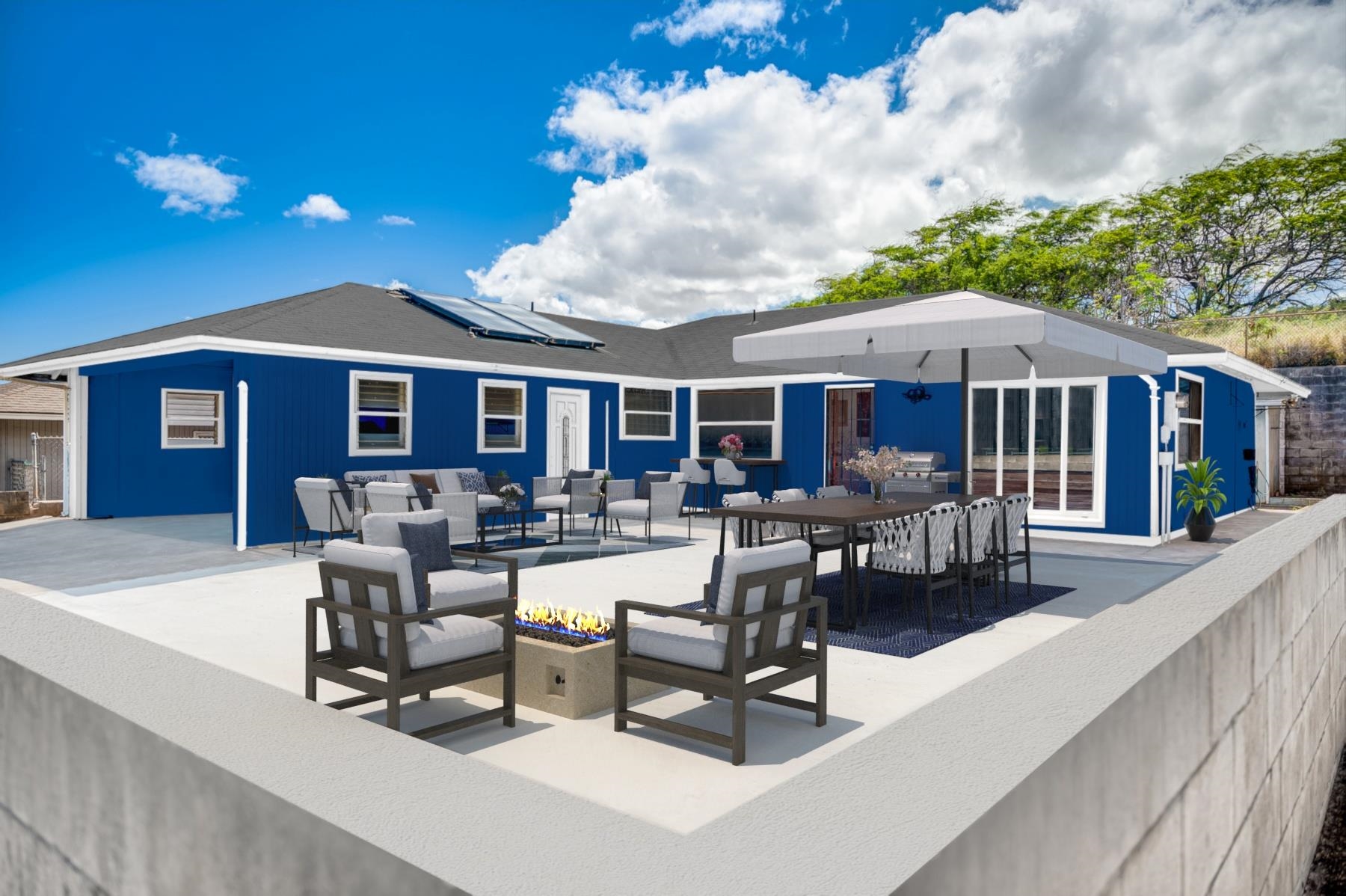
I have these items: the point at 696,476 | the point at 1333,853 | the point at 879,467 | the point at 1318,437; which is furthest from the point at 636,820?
the point at 1318,437

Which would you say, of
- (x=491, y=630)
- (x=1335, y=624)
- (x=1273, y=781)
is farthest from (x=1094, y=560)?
(x=491, y=630)

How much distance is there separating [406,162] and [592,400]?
16.1 meters

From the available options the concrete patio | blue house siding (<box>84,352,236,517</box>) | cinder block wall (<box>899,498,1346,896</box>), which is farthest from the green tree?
cinder block wall (<box>899,498,1346,896</box>)

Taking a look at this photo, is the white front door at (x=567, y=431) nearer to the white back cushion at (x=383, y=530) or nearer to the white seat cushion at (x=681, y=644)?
the white back cushion at (x=383, y=530)

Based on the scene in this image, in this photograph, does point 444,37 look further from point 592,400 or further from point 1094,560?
point 1094,560

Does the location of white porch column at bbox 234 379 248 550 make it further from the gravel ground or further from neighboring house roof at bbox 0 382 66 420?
neighboring house roof at bbox 0 382 66 420

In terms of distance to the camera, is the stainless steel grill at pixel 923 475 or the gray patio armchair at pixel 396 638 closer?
the gray patio armchair at pixel 396 638

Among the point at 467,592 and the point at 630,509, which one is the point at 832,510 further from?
the point at 630,509

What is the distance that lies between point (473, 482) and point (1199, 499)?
10.2 meters

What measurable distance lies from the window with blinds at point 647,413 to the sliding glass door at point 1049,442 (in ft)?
19.3

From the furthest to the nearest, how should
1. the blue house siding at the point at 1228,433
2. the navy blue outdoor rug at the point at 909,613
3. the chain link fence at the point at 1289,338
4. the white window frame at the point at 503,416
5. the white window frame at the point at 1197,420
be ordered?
the chain link fence at the point at 1289,338 → the white window frame at the point at 503,416 → the blue house siding at the point at 1228,433 → the white window frame at the point at 1197,420 → the navy blue outdoor rug at the point at 909,613

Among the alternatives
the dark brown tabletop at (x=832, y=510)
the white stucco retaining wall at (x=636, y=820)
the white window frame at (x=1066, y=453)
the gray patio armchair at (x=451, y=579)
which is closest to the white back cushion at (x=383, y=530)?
the gray patio armchair at (x=451, y=579)

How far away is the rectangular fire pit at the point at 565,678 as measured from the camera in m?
4.42

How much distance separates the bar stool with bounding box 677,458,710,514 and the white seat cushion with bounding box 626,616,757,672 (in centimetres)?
1118
